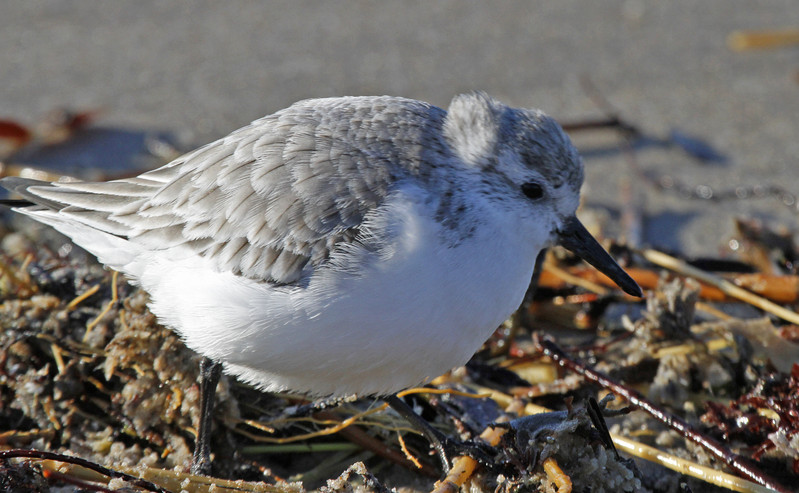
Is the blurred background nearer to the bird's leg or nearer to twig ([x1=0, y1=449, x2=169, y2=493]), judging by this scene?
the bird's leg

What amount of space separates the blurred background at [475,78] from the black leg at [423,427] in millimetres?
1739

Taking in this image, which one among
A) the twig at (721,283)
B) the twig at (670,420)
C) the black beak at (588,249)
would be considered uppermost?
the black beak at (588,249)

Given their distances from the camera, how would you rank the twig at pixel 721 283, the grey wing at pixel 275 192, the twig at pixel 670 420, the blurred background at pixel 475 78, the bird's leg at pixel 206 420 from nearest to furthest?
1. the grey wing at pixel 275 192
2. the twig at pixel 670 420
3. the bird's leg at pixel 206 420
4. the twig at pixel 721 283
5. the blurred background at pixel 475 78

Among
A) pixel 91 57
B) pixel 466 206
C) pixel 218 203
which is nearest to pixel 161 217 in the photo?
pixel 218 203

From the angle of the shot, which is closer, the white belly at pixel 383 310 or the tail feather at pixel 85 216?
the white belly at pixel 383 310

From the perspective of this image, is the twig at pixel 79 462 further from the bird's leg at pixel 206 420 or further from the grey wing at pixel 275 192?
the grey wing at pixel 275 192

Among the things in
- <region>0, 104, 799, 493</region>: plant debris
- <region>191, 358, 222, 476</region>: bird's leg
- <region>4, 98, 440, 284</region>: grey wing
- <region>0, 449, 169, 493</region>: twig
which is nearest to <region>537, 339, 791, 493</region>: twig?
<region>0, 104, 799, 493</region>: plant debris

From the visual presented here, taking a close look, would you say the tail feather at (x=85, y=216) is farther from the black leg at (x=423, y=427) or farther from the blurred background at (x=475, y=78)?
the blurred background at (x=475, y=78)

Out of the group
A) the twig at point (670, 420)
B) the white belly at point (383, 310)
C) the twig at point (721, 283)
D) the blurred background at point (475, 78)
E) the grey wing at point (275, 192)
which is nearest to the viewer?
the white belly at point (383, 310)

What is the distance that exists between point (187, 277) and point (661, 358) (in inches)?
75.5

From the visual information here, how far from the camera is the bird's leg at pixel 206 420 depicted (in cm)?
307

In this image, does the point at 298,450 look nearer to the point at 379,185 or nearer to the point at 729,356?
the point at 379,185

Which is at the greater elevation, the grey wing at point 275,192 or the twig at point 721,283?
the grey wing at point 275,192

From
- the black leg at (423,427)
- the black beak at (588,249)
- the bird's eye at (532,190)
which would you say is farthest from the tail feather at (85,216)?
the black beak at (588,249)
